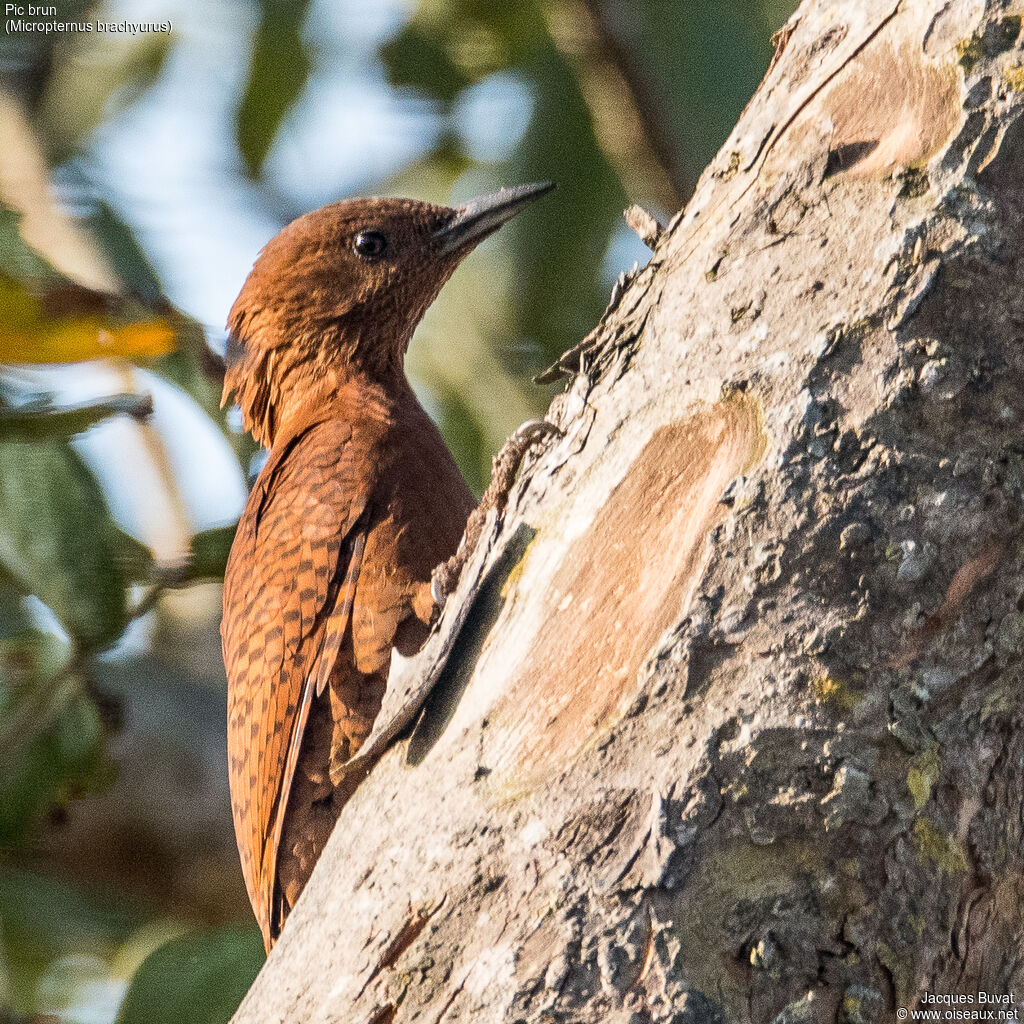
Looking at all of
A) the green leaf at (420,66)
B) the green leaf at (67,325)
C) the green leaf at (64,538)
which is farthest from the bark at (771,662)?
the green leaf at (420,66)

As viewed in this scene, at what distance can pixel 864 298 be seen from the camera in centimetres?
210

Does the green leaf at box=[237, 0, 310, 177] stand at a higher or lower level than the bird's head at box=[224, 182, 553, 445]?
higher

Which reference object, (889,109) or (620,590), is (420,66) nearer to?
(889,109)

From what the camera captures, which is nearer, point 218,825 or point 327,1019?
point 327,1019

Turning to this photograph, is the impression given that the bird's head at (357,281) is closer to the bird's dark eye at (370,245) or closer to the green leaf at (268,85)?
the bird's dark eye at (370,245)

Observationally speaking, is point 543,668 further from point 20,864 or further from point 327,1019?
point 20,864

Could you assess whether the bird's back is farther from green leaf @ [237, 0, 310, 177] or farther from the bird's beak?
green leaf @ [237, 0, 310, 177]

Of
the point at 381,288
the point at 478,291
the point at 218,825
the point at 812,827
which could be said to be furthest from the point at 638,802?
the point at 478,291

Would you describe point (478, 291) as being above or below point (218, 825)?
above

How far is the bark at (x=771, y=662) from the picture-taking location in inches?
74.8

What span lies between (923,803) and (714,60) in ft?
15.0

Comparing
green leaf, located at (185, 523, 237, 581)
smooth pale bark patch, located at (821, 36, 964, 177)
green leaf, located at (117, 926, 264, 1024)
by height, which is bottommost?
green leaf, located at (117, 926, 264, 1024)

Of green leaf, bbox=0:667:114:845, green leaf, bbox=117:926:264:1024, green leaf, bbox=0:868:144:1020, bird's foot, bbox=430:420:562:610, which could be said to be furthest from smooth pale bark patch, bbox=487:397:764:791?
green leaf, bbox=0:868:144:1020

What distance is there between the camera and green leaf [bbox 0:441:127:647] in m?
4.32
